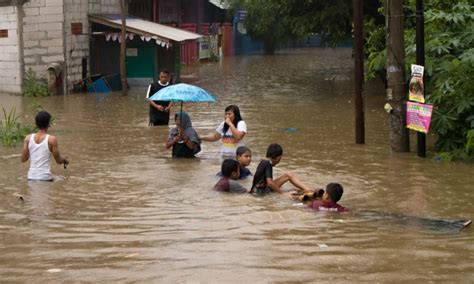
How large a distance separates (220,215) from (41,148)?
110 inches

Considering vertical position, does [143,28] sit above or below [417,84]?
above

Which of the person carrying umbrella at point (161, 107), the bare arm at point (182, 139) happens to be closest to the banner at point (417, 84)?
the bare arm at point (182, 139)

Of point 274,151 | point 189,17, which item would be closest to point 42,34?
point 274,151

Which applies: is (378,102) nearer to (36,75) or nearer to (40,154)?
(36,75)

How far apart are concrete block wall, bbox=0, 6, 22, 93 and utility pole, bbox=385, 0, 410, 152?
50.7ft

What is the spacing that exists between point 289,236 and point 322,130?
31.1 ft

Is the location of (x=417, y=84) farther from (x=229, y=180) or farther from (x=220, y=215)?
(x=220, y=215)

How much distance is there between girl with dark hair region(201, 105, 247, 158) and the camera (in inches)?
492

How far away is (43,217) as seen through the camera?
912 centimetres

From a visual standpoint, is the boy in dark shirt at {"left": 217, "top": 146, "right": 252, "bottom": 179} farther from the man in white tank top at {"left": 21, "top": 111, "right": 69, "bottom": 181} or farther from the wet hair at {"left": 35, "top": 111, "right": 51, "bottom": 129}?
the wet hair at {"left": 35, "top": 111, "right": 51, "bottom": 129}

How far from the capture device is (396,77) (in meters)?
14.0

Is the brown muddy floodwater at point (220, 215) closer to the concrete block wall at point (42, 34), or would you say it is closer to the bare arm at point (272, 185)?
the bare arm at point (272, 185)

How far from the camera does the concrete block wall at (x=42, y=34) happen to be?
87.0 feet

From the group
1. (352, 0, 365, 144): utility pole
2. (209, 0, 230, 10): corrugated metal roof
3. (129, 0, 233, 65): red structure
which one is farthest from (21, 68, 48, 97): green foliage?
(209, 0, 230, 10): corrugated metal roof
